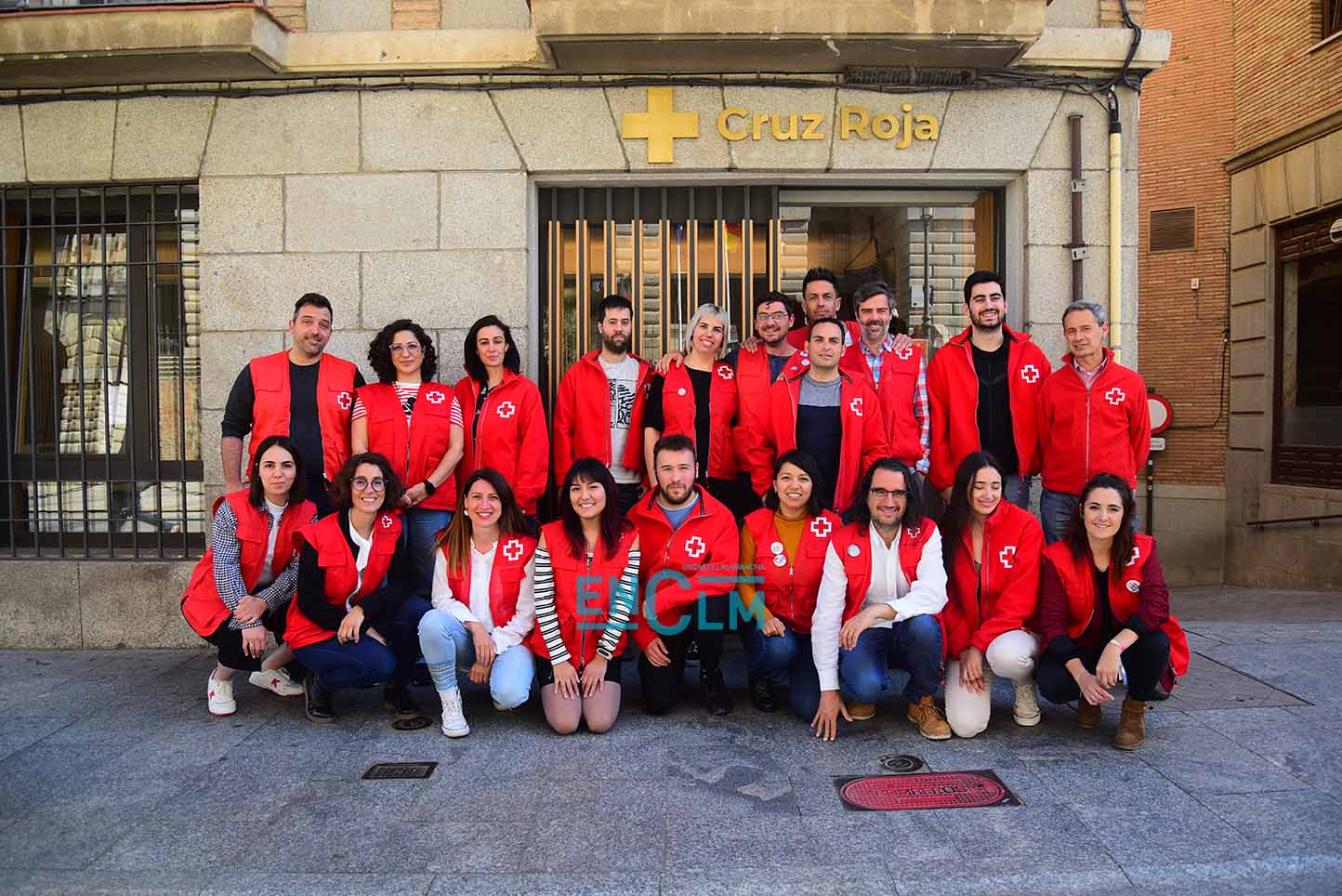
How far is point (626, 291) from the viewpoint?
6.67 meters

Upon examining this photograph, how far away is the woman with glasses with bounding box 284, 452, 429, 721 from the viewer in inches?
179

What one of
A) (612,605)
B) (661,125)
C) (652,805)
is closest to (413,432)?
(612,605)

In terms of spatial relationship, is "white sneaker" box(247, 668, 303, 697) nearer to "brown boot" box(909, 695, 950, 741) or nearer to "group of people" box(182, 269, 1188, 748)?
"group of people" box(182, 269, 1188, 748)

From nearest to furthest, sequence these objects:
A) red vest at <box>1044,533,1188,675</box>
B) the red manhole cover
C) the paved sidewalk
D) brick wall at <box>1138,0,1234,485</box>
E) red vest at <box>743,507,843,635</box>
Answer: the paved sidewalk < the red manhole cover < red vest at <box>1044,533,1188,675</box> < red vest at <box>743,507,843,635</box> < brick wall at <box>1138,0,1234,485</box>

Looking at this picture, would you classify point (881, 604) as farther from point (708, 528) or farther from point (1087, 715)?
point (1087, 715)

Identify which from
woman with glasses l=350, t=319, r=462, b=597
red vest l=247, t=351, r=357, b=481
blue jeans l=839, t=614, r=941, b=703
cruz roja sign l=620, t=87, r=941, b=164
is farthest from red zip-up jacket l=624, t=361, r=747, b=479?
cruz roja sign l=620, t=87, r=941, b=164

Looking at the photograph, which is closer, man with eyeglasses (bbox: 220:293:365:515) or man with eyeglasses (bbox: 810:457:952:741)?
man with eyeglasses (bbox: 810:457:952:741)

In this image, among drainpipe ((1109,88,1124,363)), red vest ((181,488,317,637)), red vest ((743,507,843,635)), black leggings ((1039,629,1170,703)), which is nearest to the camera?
black leggings ((1039,629,1170,703))

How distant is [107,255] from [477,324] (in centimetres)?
348

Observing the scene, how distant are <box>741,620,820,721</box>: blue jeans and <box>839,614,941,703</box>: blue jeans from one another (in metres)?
0.17

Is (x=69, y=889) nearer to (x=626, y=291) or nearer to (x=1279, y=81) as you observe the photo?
(x=626, y=291)

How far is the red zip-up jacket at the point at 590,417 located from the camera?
5344 mm

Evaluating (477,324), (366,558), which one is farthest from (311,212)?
(366,558)

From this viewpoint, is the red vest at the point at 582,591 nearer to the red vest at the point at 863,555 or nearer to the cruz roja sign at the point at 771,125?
the red vest at the point at 863,555
